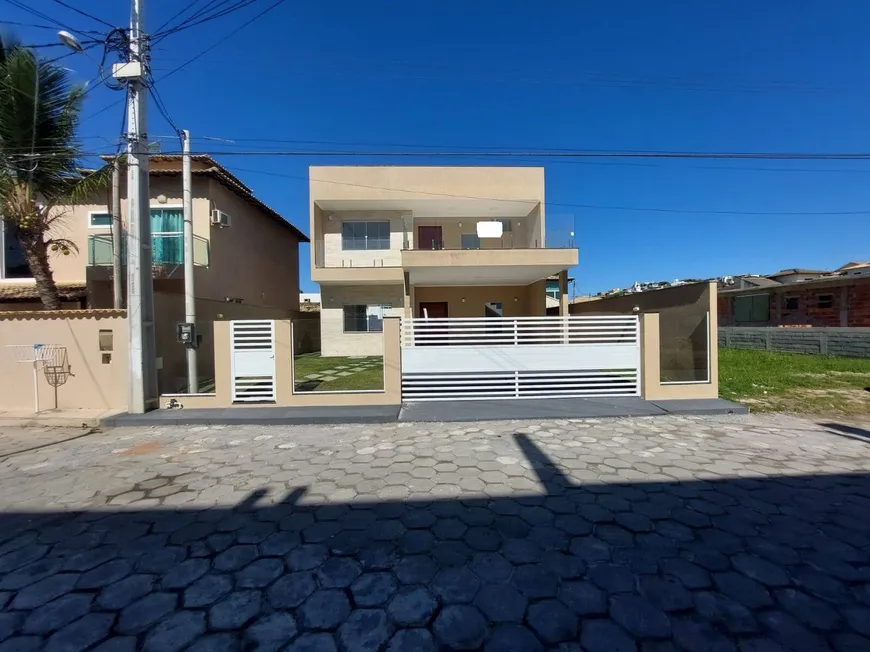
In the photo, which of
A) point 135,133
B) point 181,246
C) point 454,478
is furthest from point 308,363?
point 454,478

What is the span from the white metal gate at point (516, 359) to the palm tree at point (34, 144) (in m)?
Answer: 7.63

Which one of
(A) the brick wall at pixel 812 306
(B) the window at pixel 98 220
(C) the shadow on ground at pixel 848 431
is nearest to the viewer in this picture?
(C) the shadow on ground at pixel 848 431

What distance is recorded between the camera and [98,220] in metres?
13.0

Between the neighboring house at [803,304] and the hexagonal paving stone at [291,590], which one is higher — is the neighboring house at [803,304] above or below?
above

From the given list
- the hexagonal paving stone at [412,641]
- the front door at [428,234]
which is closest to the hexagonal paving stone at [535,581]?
the hexagonal paving stone at [412,641]

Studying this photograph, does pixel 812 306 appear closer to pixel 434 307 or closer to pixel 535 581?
pixel 434 307

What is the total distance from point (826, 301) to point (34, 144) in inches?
1020

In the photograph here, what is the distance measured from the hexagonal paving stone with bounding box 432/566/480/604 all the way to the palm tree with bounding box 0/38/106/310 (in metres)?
10.0

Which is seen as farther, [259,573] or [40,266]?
[40,266]

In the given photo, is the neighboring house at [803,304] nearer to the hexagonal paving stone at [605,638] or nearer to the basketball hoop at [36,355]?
the hexagonal paving stone at [605,638]

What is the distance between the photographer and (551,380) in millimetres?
7789

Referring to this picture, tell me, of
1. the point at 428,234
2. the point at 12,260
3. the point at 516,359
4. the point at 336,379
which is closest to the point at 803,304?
the point at 428,234

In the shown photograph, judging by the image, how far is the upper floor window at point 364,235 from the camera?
17641 millimetres

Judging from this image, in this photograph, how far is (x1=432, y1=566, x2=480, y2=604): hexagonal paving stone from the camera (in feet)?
7.79
